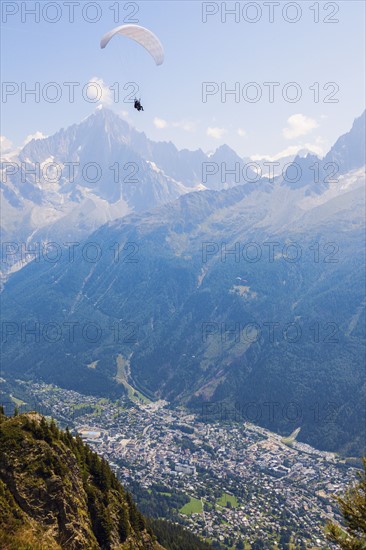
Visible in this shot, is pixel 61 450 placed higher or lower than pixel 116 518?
higher

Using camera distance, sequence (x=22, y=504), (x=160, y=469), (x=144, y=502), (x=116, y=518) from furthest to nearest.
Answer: (x=160, y=469) → (x=144, y=502) → (x=116, y=518) → (x=22, y=504)

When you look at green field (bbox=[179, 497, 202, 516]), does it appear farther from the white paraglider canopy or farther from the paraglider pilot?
the white paraglider canopy

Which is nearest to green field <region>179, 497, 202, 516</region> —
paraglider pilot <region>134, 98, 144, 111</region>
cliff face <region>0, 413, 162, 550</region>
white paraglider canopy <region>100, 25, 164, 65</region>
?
cliff face <region>0, 413, 162, 550</region>

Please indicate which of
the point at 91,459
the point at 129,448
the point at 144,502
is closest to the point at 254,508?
the point at 144,502

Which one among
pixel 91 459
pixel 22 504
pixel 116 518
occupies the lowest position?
pixel 116 518

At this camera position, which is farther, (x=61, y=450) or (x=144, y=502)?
(x=144, y=502)

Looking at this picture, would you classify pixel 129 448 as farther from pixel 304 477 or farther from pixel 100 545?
pixel 100 545

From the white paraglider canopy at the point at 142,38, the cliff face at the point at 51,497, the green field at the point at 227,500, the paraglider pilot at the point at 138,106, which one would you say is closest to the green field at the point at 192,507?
the green field at the point at 227,500

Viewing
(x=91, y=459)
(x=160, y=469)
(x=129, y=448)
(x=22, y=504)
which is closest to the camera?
(x=22, y=504)
